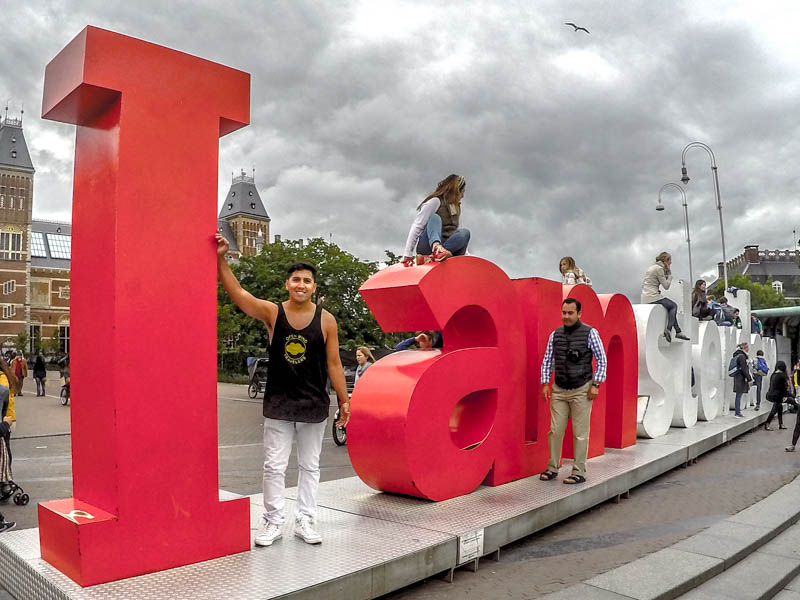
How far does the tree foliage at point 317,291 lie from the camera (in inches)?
1543

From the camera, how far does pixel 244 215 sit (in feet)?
353

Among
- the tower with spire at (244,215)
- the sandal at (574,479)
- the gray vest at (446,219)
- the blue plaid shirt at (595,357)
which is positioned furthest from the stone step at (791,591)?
the tower with spire at (244,215)

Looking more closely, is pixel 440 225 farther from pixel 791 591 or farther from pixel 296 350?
pixel 791 591

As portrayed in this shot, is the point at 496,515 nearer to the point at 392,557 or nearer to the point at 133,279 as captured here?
Result: the point at 392,557

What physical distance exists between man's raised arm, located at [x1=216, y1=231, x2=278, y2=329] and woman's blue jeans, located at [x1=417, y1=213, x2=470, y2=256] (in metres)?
2.24

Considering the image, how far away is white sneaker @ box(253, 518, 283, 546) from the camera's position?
464cm

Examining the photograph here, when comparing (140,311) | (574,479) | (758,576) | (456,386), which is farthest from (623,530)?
(140,311)

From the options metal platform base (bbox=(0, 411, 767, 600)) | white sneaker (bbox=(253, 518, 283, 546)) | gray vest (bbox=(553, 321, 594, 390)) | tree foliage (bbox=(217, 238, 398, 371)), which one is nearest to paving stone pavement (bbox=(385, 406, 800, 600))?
metal platform base (bbox=(0, 411, 767, 600))

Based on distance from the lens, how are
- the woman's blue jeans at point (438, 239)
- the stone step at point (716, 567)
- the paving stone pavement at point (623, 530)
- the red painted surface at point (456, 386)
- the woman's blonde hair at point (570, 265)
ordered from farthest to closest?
the woman's blonde hair at point (570, 265)
the woman's blue jeans at point (438, 239)
the red painted surface at point (456, 386)
the paving stone pavement at point (623, 530)
the stone step at point (716, 567)

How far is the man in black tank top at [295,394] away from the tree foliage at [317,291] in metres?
32.3

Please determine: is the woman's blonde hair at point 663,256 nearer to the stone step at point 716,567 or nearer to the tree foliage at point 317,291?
the stone step at point 716,567

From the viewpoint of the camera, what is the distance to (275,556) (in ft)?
14.4

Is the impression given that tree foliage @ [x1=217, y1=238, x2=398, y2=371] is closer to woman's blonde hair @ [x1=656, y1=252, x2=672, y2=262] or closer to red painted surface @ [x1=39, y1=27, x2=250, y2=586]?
woman's blonde hair @ [x1=656, y1=252, x2=672, y2=262]

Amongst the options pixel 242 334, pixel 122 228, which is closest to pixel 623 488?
pixel 122 228
